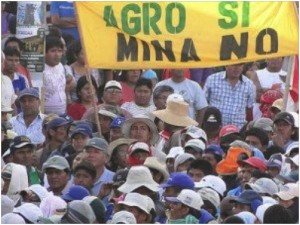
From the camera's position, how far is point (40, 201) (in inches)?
624

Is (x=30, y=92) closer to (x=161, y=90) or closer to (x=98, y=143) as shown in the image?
(x=161, y=90)

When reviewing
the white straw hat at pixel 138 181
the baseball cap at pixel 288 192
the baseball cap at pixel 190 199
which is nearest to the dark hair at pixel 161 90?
the white straw hat at pixel 138 181

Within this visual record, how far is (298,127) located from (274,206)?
14.1 feet

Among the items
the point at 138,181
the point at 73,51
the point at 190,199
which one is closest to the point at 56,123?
the point at 138,181

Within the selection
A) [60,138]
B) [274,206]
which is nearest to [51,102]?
[60,138]

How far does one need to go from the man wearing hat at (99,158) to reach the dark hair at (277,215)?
2.80 meters

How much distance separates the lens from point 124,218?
14297 mm

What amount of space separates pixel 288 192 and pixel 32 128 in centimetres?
450

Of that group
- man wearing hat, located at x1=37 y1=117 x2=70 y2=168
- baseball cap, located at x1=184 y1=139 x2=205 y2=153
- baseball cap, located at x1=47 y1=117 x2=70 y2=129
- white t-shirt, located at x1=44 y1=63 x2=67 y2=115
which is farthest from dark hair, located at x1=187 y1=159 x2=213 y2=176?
white t-shirt, located at x1=44 y1=63 x2=67 y2=115

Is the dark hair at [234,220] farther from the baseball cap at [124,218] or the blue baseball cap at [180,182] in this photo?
the blue baseball cap at [180,182]

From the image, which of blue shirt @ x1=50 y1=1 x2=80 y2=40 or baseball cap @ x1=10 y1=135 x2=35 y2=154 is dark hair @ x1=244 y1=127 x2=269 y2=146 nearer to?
baseball cap @ x1=10 y1=135 x2=35 y2=154

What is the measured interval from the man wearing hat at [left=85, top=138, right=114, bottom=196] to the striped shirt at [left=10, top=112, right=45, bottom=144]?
72.3 inches

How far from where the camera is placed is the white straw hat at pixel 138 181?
52.0 feet

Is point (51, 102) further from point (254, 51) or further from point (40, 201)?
point (40, 201)
